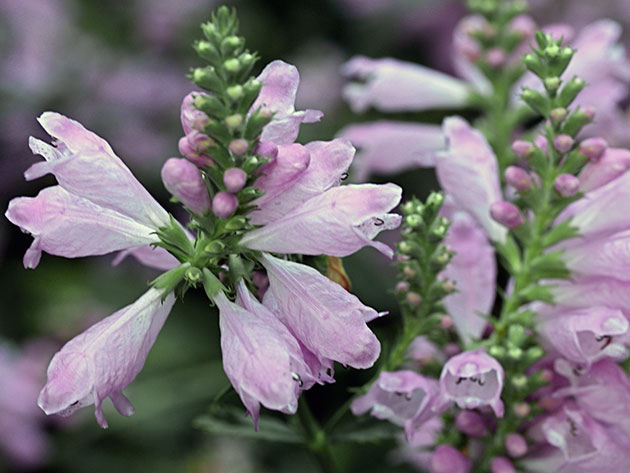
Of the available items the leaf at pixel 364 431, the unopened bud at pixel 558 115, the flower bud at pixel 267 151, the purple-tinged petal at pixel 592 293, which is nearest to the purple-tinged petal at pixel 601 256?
the purple-tinged petal at pixel 592 293

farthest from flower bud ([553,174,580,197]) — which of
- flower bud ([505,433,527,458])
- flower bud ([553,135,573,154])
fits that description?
flower bud ([505,433,527,458])

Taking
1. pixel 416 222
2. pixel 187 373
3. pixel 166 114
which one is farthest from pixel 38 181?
pixel 416 222

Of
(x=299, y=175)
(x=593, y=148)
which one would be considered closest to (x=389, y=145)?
(x=593, y=148)

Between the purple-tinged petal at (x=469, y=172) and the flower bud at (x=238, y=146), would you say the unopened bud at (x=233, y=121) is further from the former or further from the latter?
the purple-tinged petal at (x=469, y=172)

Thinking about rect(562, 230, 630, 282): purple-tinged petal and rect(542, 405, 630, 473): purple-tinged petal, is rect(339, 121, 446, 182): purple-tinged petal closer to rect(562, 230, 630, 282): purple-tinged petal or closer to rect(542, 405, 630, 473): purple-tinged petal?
rect(562, 230, 630, 282): purple-tinged petal

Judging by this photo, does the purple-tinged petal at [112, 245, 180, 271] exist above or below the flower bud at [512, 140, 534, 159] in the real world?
below

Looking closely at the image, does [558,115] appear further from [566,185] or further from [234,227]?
[234,227]
